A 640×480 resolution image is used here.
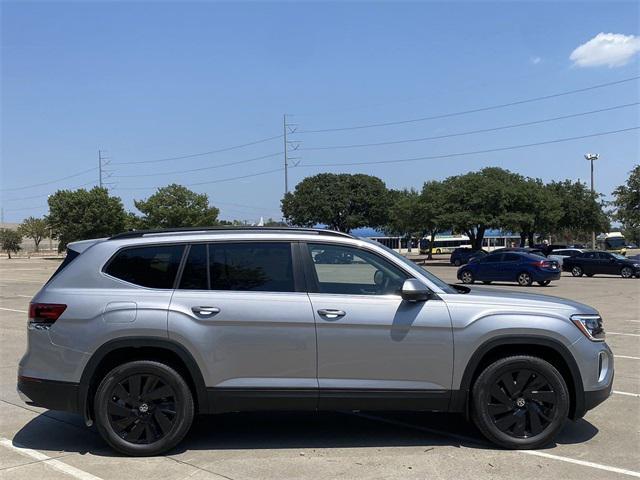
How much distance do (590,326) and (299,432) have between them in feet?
9.05

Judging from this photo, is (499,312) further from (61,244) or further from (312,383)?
(61,244)

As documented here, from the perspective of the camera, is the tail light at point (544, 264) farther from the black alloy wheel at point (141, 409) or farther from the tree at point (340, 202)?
the tree at point (340, 202)

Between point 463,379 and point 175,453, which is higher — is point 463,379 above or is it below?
above

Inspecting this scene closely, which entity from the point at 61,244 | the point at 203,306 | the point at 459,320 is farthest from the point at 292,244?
the point at 61,244

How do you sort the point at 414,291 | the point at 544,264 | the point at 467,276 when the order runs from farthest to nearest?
1. the point at 467,276
2. the point at 544,264
3. the point at 414,291

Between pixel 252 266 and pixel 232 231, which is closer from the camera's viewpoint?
pixel 252 266

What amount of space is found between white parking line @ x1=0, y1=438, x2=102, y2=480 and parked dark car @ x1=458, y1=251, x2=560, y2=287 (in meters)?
22.9

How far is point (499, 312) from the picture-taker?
16.0ft

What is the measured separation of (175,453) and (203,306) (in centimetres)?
128

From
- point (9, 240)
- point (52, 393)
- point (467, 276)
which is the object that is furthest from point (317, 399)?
point (9, 240)

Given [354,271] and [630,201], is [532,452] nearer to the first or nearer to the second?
[354,271]

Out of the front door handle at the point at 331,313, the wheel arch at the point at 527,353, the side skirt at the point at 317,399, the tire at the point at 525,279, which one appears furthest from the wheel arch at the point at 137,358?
the tire at the point at 525,279

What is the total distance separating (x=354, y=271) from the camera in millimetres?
5199

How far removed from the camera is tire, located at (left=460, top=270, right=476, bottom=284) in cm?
2669
